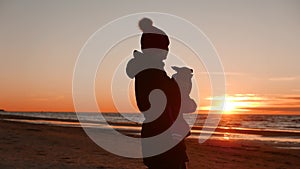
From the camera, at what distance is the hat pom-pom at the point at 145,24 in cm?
368

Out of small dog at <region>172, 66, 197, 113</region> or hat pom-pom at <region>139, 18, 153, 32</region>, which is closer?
small dog at <region>172, 66, 197, 113</region>

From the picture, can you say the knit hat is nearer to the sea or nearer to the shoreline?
the sea

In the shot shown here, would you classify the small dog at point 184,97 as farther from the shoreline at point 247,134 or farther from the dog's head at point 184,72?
the shoreline at point 247,134

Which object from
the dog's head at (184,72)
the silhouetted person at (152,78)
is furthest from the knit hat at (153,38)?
the dog's head at (184,72)

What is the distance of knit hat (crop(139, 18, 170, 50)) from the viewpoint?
358 cm

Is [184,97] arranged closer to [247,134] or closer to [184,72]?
[184,72]

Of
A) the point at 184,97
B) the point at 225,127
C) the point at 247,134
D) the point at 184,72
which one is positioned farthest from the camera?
the point at 225,127

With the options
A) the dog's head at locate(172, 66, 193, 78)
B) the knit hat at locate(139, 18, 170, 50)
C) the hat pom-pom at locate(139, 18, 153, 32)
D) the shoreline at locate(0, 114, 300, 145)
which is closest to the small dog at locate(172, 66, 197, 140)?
the dog's head at locate(172, 66, 193, 78)

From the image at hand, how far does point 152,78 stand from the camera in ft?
11.7

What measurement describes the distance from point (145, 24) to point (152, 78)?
0.55m

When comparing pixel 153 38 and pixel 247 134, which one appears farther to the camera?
pixel 247 134

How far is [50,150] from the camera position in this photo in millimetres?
13219

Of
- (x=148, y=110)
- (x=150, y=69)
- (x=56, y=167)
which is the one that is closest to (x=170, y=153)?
(x=148, y=110)

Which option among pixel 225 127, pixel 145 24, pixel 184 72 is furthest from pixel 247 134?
pixel 145 24
